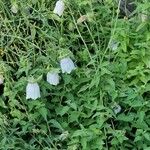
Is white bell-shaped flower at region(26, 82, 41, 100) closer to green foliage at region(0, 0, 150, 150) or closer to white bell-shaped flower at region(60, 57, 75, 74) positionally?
green foliage at region(0, 0, 150, 150)

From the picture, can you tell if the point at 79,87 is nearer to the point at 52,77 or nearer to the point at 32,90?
the point at 52,77

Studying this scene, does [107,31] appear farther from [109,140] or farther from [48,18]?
[109,140]

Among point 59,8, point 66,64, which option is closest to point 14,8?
point 59,8

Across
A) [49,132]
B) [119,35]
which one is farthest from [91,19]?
[49,132]

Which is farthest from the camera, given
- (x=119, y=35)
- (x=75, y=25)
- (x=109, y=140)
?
(x=75, y=25)

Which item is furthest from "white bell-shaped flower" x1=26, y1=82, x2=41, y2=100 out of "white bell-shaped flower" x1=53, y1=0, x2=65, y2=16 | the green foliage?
"white bell-shaped flower" x1=53, y1=0, x2=65, y2=16

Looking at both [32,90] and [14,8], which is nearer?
[32,90]
